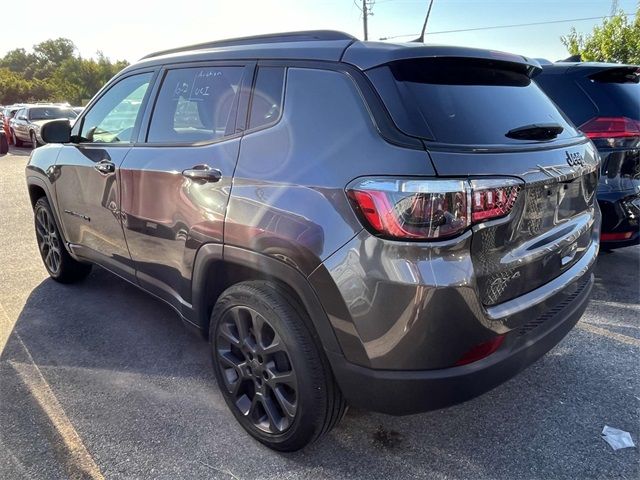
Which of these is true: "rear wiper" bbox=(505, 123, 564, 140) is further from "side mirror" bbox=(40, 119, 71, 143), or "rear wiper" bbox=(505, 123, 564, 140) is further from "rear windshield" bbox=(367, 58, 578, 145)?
"side mirror" bbox=(40, 119, 71, 143)

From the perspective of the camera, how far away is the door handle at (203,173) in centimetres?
230

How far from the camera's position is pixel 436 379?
1.78m

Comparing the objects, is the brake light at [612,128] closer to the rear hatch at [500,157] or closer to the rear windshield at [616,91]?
the rear windshield at [616,91]

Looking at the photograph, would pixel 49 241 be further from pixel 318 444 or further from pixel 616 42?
pixel 616 42

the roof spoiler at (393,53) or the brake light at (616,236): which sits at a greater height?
the roof spoiler at (393,53)

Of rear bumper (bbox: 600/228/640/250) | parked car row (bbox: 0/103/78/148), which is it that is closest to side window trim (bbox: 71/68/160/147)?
rear bumper (bbox: 600/228/640/250)

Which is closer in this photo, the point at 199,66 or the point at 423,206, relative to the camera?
the point at 423,206

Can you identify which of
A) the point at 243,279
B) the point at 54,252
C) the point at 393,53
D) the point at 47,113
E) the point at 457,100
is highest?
the point at 393,53

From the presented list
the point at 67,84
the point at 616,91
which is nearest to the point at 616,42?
the point at 616,91

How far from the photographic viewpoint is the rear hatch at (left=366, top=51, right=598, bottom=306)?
175 cm

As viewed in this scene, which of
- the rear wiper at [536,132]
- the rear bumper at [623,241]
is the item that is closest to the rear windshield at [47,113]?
the rear bumper at [623,241]

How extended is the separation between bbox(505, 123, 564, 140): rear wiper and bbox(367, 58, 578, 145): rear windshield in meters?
0.02

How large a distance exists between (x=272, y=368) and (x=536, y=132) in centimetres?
158

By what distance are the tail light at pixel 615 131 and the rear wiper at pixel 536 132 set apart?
1.73m
